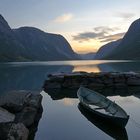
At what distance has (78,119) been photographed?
2595 cm

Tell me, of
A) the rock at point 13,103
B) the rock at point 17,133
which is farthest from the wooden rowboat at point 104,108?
the rock at point 17,133

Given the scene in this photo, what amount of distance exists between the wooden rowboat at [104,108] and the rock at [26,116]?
18.0 ft

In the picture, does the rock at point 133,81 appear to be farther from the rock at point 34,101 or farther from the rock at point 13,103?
the rock at point 13,103

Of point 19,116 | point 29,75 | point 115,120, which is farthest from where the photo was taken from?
point 29,75

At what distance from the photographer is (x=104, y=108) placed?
26.7 m

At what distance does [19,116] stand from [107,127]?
7.20 metres

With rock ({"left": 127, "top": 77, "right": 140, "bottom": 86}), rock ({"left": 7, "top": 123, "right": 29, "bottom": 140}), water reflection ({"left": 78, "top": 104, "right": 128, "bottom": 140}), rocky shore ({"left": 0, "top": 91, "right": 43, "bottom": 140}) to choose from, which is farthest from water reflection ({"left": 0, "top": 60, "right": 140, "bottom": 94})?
rock ({"left": 7, "top": 123, "right": 29, "bottom": 140})

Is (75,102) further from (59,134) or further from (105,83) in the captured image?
(105,83)

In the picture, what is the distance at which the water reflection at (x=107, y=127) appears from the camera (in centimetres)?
2028

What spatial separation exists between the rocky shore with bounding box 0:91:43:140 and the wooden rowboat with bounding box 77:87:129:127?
539cm

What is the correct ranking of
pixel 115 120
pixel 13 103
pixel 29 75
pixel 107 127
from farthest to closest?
pixel 29 75 < pixel 13 103 < pixel 107 127 < pixel 115 120

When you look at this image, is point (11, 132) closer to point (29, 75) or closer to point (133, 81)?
point (133, 81)

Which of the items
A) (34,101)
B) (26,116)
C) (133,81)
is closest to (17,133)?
(26,116)

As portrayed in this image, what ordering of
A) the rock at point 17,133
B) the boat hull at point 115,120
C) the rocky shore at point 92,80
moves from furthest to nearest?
the rocky shore at point 92,80, the boat hull at point 115,120, the rock at point 17,133
